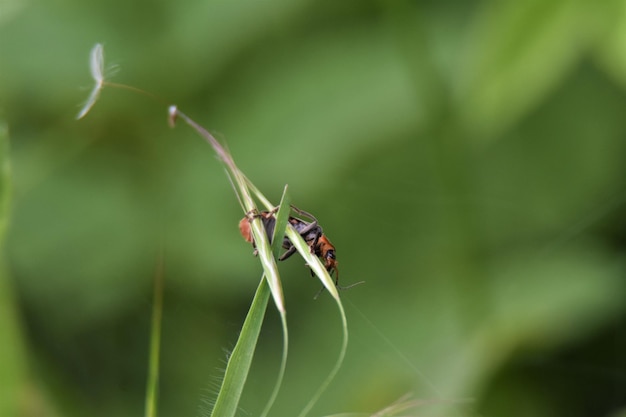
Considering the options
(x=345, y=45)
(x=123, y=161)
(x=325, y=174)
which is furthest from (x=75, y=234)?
(x=345, y=45)

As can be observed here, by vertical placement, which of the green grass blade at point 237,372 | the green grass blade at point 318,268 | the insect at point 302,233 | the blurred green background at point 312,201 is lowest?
the green grass blade at point 237,372

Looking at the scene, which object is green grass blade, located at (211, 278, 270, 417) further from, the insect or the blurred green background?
the blurred green background

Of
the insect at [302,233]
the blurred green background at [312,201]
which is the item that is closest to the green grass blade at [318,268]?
the insect at [302,233]

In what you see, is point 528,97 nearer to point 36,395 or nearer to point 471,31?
point 471,31

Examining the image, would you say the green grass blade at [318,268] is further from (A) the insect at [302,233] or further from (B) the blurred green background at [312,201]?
(B) the blurred green background at [312,201]

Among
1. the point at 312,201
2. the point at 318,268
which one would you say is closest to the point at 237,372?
the point at 318,268

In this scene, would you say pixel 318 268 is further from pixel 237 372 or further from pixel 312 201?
pixel 312 201

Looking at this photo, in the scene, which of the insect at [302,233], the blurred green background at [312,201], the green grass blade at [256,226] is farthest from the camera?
the blurred green background at [312,201]
